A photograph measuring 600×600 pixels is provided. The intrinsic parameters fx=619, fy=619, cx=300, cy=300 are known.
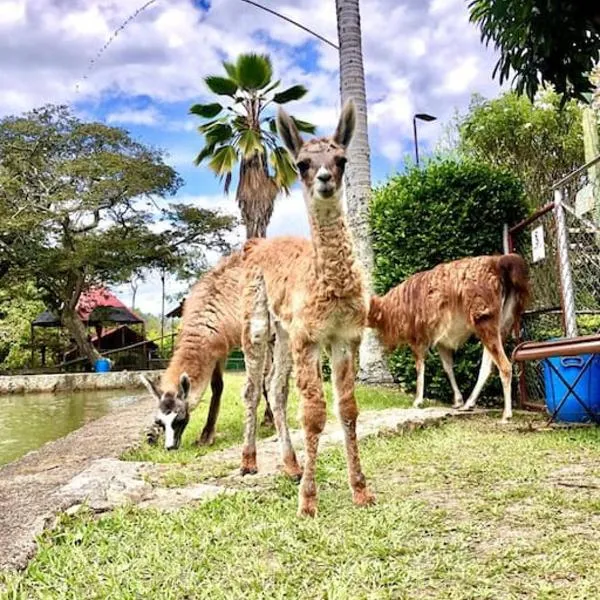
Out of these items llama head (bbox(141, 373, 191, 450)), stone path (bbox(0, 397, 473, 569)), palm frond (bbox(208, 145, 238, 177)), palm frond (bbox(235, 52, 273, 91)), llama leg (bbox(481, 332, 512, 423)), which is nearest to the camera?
stone path (bbox(0, 397, 473, 569))

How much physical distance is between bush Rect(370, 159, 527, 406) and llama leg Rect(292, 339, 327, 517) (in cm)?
497

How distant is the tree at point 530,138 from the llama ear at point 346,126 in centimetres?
1746

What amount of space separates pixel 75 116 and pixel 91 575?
1037 inches

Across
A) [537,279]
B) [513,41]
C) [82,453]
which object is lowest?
[82,453]

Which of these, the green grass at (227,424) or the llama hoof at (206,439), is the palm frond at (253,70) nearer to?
the green grass at (227,424)

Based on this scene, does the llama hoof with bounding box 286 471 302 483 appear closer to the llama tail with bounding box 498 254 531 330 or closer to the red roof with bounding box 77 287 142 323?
the llama tail with bounding box 498 254 531 330

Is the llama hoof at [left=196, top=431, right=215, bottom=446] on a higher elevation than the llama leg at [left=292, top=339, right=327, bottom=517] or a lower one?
lower

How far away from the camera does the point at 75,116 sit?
1016 inches

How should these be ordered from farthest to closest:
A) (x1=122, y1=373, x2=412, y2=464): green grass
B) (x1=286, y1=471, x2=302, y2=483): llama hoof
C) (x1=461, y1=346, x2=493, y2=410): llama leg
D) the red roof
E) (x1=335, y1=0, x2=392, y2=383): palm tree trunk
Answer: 1. the red roof
2. (x1=335, y1=0, x2=392, y2=383): palm tree trunk
3. (x1=461, y1=346, x2=493, y2=410): llama leg
4. (x1=122, y1=373, x2=412, y2=464): green grass
5. (x1=286, y1=471, x2=302, y2=483): llama hoof

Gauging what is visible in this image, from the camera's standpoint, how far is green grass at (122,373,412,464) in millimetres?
5551

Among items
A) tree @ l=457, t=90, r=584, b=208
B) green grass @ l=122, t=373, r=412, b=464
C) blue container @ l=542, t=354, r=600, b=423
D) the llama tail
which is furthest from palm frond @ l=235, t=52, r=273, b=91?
blue container @ l=542, t=354, r=600, b=423

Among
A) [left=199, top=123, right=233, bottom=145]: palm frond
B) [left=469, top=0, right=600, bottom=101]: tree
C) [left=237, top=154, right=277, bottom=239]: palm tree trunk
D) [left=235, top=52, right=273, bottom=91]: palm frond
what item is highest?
[left=235, top=52, right=273, bottom=91]: palm frond

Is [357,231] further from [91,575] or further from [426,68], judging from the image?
[91,575]

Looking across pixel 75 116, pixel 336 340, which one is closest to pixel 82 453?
pixel 336 340
